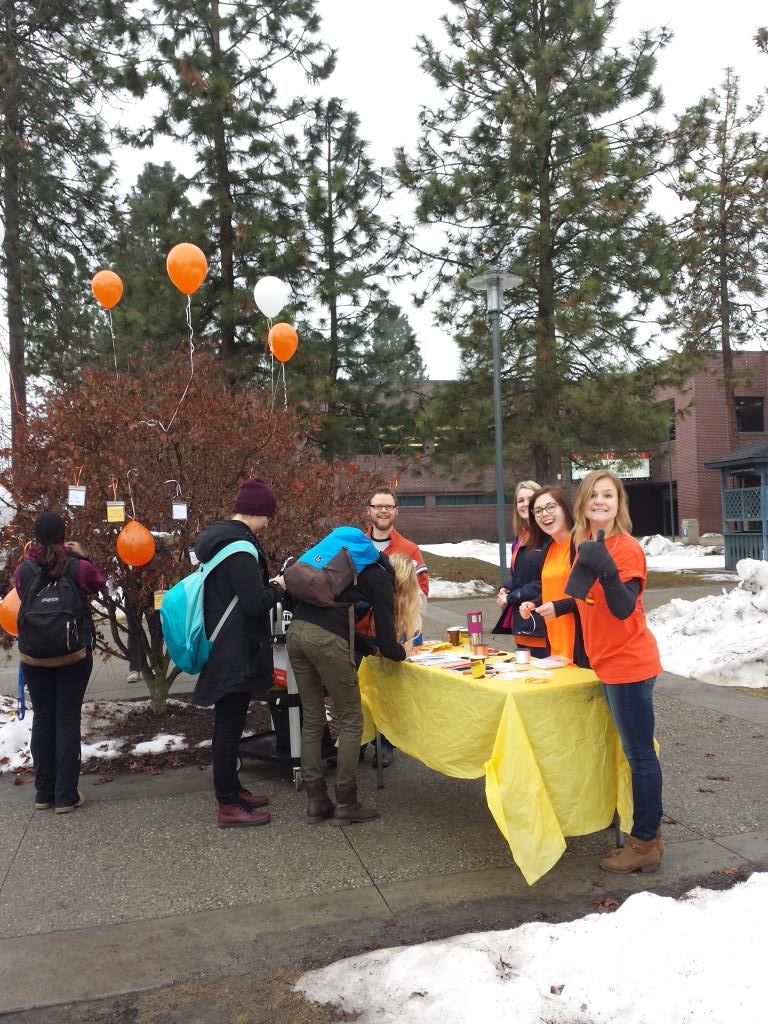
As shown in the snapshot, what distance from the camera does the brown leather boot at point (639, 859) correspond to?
12.4 feet

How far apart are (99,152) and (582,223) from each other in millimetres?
8438

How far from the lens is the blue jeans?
365 cm

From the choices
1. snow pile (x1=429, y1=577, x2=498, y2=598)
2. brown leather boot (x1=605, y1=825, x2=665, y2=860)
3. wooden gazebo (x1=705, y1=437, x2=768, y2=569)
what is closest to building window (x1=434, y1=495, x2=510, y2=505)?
wooden gazebo (x1=705, y1=437, x2=768, y2=569)

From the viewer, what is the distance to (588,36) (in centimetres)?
1470

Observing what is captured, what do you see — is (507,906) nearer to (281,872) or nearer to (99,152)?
(281,872)

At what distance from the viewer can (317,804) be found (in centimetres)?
457

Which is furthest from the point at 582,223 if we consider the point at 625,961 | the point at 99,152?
the point at 625,961

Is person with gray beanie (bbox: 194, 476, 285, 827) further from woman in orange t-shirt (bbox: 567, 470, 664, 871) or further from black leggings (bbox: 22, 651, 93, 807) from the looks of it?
woman in orange t-shirt (bbox: 567, 470, 664, 871)

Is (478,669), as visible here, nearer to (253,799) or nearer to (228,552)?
(228,552)

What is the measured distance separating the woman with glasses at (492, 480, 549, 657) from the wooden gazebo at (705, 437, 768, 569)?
13.8m

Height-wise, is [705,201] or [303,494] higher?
[705,201]

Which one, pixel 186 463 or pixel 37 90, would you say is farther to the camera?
pixel 37 90

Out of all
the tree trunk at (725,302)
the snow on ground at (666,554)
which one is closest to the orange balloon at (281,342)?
the snow on ground at (666,554)

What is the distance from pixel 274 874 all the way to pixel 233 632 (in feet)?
4.08
